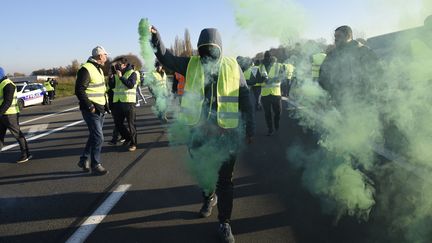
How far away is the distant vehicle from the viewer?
22109 millimetres

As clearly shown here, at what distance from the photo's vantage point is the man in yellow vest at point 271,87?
30.9ft

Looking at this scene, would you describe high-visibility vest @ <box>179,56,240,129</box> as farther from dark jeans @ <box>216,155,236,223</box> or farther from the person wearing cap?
the person wearing cap

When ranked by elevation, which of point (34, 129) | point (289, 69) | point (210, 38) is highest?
point (210, 38)

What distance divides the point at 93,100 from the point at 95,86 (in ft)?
0.80

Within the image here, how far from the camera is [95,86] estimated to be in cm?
651

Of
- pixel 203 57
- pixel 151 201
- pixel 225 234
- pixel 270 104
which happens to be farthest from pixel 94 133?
pixel 270 104

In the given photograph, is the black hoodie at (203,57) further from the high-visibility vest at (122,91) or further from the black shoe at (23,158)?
the black shoe at (23,158)

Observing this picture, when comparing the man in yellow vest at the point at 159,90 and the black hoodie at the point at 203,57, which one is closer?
the black hoodie at the point at 203,57

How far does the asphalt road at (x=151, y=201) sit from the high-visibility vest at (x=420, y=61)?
1.84 m

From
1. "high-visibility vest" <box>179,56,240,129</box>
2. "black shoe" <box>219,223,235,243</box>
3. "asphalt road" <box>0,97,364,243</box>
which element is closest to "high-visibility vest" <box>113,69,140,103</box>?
"asphalt road" <box>0,97,364,243</box>

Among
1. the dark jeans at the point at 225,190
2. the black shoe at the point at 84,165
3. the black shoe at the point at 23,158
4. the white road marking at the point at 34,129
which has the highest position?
the dark jeans at the point at 225,190

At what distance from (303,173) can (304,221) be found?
186cm

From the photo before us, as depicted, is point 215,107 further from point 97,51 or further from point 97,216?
Answer: point 97,51

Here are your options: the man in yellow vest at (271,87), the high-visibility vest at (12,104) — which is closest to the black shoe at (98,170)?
the high-visibility vest at (12,104)
